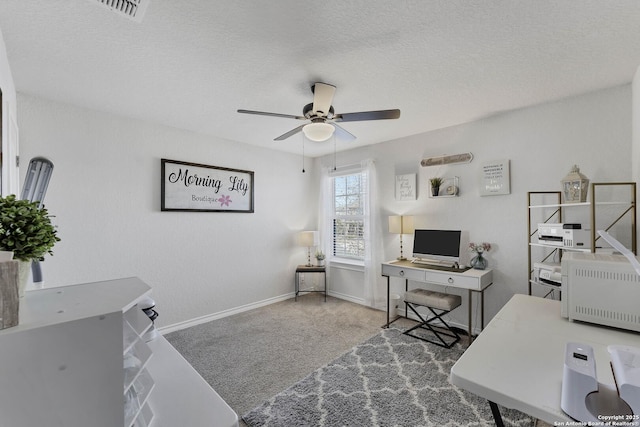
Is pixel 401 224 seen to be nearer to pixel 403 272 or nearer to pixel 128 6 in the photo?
pixel 403 272

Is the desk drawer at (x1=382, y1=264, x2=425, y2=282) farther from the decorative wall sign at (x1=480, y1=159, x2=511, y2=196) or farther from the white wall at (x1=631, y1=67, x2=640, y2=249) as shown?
the white wall at (x1=631, y1=67, x2=640, y2=249)

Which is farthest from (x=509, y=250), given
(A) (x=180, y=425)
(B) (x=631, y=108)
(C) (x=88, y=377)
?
(C) (x=88, y=377)

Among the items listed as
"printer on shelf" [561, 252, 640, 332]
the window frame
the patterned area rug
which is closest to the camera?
"printer on shelf" [561, 252, 640, 332]

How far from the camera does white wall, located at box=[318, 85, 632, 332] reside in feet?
7.41

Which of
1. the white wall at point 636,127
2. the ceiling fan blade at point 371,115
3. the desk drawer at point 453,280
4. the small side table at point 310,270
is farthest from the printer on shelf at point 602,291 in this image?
the small side table at point 310,270

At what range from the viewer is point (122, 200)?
2.80m

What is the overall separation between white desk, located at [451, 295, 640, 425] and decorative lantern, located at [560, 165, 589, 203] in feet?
3.64

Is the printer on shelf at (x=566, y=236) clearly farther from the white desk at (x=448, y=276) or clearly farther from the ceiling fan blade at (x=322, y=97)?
the ceiling fan blade at (x=322, y=97)

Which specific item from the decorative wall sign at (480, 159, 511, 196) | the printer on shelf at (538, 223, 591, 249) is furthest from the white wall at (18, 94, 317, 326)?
the printer on shelf at (538, 223, 591, 249)

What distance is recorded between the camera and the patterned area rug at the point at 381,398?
1725 mm

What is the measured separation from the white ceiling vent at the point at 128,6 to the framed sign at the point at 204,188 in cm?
188

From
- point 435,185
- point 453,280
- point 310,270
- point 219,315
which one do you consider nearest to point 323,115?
point 435,185

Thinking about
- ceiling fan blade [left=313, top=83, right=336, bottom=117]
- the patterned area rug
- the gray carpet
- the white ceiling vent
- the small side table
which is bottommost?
the gray carpet

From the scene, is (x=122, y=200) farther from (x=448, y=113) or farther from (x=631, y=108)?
(x=631, y=108)
